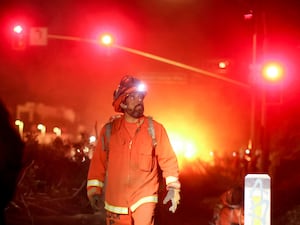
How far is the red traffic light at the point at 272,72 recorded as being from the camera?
12.5 m

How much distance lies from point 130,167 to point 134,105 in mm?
616

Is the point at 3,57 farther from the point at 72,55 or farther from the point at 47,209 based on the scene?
the point at 47,209

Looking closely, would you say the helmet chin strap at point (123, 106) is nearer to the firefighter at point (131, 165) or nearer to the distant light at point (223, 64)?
the firefighter at point (131, 165)

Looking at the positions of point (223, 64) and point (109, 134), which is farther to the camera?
point (223, 64)

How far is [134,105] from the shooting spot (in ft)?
20.8

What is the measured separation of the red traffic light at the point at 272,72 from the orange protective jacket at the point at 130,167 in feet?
21.6

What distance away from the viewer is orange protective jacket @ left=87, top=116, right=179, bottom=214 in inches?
245

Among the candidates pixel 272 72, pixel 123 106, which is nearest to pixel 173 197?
pixel 123 106

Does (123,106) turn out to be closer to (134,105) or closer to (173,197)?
(134,105)

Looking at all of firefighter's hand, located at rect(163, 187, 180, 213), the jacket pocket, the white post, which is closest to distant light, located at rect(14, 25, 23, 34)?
the jacket pocket

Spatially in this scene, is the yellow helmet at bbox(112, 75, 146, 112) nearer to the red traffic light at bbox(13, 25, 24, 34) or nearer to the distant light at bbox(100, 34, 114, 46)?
the red traffic light at bbox(13, 25, 24, 34)

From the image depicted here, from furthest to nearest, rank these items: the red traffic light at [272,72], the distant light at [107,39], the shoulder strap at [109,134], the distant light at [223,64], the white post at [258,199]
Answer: the distant light at [223,64] < the distant light at [107,39] < the red traffic light at [272,72] < the shoulder strap at [109,134] < the white post at [258,199]

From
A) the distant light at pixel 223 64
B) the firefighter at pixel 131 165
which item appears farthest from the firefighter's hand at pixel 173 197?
the distant light at pixel 223 64

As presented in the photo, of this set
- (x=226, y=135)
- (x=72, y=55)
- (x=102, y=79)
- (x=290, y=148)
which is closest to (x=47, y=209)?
(x=290, y=148)
